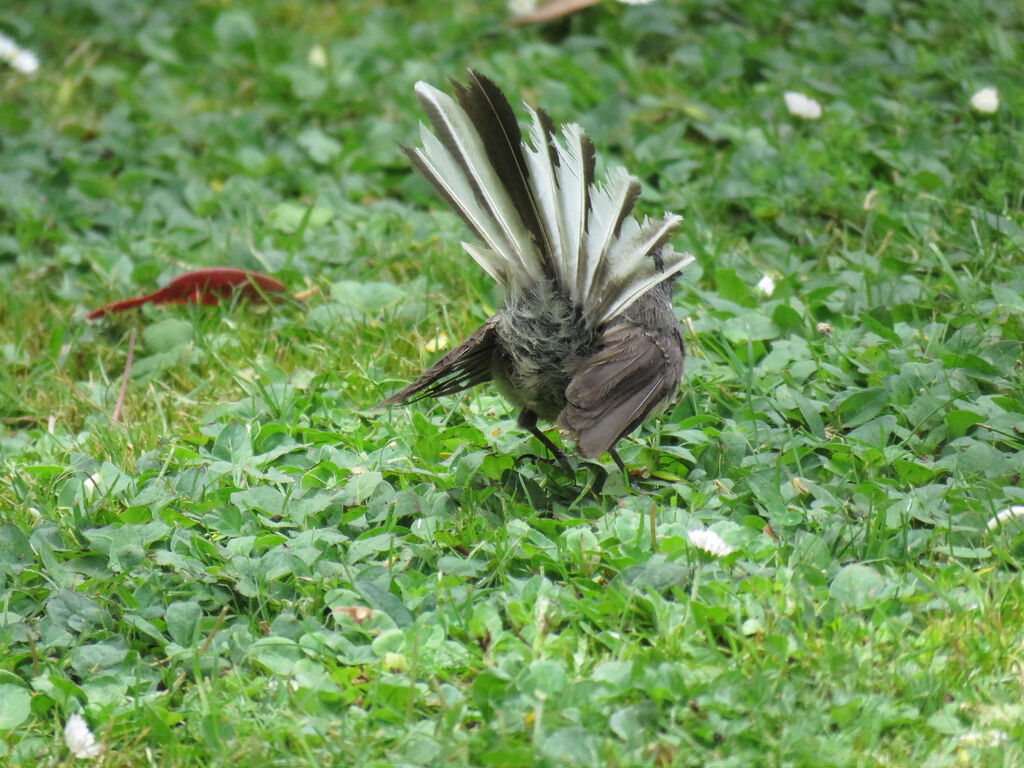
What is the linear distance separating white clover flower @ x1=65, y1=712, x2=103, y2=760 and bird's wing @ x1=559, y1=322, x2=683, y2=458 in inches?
55.2

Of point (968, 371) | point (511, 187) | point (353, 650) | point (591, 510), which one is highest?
point (511, 187)

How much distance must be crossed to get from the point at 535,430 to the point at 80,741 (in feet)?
5.55

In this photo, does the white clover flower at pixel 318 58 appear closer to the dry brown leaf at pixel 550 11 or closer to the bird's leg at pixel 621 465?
the dry brown leaf at pixel 550 11

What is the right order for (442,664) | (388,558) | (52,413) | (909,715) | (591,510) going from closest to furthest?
1. (909,715)
2. (442,664)
3. (388,558)
4. (591,510)
5. (52,413)

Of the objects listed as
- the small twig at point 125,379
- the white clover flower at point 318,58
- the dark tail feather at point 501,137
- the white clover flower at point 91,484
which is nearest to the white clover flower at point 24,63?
the white clover flower at point 318,58

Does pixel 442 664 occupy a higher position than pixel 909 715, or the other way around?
pixel 442 664

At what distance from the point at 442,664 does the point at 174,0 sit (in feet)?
19.6

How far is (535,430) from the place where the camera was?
3.80 m

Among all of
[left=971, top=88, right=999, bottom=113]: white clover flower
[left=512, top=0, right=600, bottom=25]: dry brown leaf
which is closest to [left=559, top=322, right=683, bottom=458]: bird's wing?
[left=971, top=88, right=999, bottom=113]: white clover flower

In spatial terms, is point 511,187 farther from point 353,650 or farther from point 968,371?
point 968,371

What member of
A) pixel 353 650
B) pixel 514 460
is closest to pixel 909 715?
pixel 353 650

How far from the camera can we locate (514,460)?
12.5ft

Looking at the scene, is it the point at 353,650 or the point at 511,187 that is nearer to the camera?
the point at 353,650

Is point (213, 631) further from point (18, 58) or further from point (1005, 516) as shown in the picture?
point (18, 58)
